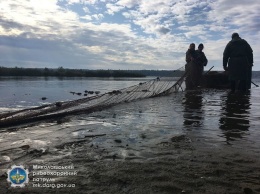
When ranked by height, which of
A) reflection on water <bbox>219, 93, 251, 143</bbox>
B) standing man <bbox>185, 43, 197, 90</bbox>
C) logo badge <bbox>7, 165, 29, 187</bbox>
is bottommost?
logo badge <bbox>7, 165, 29, 187</bbox>

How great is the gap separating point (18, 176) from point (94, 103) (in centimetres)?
869

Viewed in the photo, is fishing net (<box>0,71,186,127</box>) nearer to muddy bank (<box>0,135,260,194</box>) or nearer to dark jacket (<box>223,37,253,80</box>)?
muddy bank (<box>0,135,260,194</box>)

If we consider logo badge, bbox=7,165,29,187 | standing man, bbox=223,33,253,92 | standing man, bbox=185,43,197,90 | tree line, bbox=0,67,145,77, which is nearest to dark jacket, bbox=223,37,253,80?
standing man, bbox=223,33,253,92

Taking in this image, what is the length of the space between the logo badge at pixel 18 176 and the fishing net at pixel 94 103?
3.45 m

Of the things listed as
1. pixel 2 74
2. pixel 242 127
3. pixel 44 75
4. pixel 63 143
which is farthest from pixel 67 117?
pixel 44 75

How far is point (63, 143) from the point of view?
194 inches

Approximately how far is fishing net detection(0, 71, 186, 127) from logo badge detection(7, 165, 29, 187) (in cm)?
345

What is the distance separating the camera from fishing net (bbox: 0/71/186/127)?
7.35m

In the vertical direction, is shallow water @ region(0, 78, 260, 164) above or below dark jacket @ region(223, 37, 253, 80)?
below

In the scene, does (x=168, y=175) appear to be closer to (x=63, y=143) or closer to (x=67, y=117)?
(x=63, y=143)

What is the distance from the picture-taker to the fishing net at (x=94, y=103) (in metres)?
7.35

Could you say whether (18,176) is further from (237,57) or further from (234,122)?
(237,57)

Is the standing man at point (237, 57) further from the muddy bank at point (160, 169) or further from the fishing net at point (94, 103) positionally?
the muddy bank at point (160, 169)

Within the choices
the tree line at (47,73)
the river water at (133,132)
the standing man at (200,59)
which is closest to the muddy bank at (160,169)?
the river water at (133,132)
